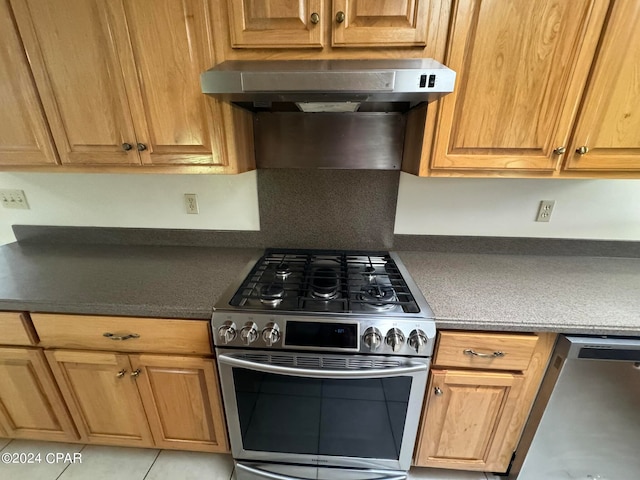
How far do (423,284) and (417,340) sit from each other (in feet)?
1.01

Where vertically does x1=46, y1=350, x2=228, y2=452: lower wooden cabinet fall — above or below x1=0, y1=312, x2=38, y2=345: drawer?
below

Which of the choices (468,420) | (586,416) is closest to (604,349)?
(586,416)

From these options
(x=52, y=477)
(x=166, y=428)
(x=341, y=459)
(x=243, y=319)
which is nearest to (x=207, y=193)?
(x=243, y=319)

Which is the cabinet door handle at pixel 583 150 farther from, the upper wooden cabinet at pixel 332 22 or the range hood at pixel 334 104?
the upper wooden cabinet at pixel 332 22

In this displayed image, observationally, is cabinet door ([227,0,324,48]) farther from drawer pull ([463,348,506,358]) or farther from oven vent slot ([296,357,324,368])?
drawer pull ([463,348,506,358])

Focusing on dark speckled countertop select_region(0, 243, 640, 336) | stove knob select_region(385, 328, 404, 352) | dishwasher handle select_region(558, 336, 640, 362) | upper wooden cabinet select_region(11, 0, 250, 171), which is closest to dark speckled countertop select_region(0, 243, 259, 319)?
dark speckled countertop select_region(0, 243, 640, 336)

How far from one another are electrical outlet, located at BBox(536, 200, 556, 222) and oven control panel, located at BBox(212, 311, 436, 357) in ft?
3.10

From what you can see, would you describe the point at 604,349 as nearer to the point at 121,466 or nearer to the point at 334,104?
the point at 334,104

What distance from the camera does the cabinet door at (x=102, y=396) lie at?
1130mm

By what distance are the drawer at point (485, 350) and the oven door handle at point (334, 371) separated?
0.11 meters

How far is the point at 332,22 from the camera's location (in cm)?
94

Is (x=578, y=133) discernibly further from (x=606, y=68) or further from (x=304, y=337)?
(x=304, y=337)

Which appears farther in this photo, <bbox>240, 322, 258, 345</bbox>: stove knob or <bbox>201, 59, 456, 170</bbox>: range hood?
<bbox>240, 322, 258, 345</bbox>: stove knob

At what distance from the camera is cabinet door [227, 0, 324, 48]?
93 centimetres
